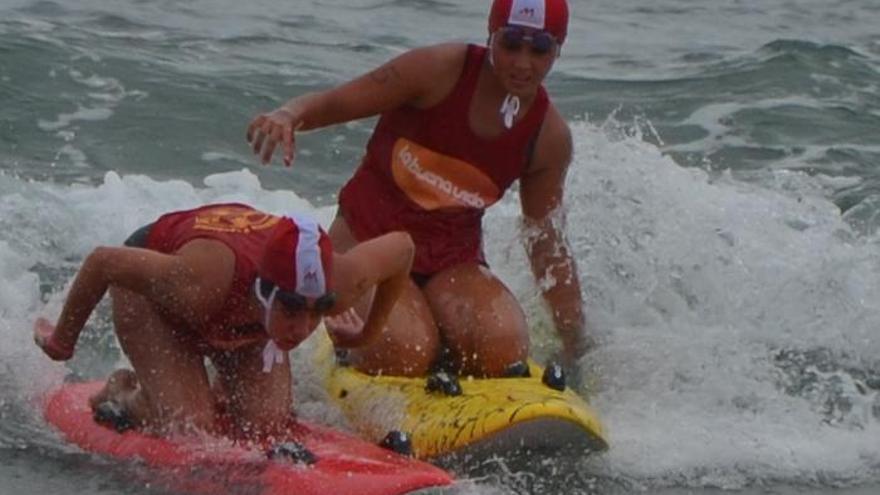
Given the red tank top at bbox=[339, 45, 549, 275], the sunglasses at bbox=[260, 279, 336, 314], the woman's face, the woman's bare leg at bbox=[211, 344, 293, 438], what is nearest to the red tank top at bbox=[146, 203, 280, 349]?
the woman's bare leg at bbox=[211, 344, 293, 438]

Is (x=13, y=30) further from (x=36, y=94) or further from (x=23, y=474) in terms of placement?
(x=23, y=474)

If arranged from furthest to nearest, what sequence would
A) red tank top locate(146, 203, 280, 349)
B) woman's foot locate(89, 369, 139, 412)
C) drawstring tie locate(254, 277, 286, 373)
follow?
woman's foot locate(89, 369, 139, 412) → red tank top locate(146, 203, 280, 349) → drawstring tie locate(254, 277, 286, 373)

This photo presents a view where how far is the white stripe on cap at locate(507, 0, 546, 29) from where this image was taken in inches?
283

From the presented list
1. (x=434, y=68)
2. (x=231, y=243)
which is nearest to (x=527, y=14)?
(x=434, y=68)

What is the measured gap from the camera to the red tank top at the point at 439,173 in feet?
24.5

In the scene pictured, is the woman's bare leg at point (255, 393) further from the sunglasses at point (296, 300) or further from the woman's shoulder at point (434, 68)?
the woman's shoulder at point (434, 68)

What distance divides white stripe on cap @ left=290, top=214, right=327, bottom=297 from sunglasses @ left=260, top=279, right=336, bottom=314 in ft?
0.07

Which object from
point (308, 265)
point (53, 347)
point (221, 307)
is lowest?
point (53, 347)

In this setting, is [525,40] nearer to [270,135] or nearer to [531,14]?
[531,14]

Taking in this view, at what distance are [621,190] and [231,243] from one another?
143 inches

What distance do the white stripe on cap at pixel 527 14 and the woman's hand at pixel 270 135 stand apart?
929mm

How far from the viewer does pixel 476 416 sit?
6.89 m

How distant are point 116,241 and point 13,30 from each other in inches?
179

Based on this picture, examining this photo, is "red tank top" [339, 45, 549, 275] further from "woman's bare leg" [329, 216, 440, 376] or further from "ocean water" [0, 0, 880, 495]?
"ocean water" [0, 0, 880, 495]
